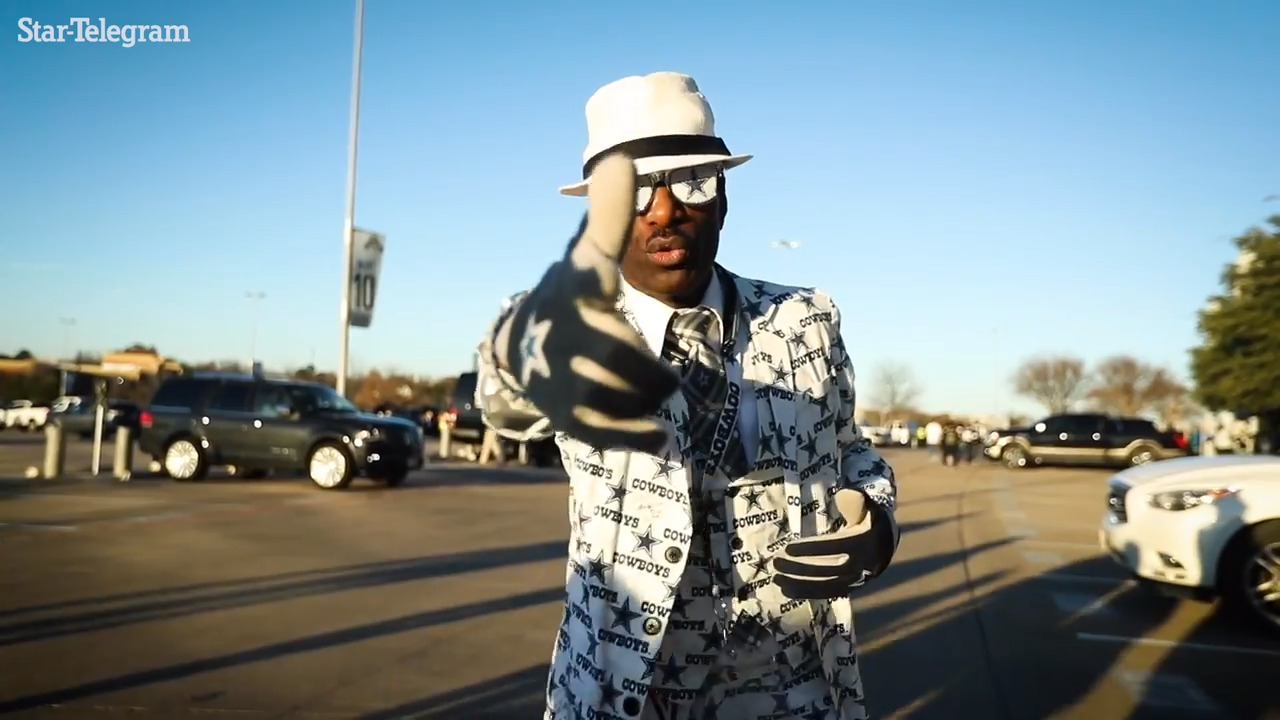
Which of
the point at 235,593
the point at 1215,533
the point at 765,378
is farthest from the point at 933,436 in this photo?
the point at 765,378

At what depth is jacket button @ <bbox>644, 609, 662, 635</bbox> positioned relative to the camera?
180 cm

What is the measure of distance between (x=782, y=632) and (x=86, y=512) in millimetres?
12114

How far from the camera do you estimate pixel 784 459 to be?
1.93m

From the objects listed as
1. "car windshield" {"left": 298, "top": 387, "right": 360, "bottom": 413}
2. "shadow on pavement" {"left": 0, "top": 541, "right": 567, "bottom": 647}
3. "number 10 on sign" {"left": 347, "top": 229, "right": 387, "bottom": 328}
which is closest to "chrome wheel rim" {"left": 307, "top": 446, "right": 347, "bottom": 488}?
"car windshield" {"left": 298, "top": 387, "right": 360, "bottom": 413}

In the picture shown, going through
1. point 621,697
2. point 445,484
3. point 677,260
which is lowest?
→ point 445,484

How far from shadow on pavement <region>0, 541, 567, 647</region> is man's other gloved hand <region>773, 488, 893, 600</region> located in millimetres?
5685

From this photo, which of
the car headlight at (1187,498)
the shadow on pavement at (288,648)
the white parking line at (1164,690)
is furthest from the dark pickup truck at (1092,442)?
the white parking line at (1164,690)

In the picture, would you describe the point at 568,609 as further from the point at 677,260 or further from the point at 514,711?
the point at 514,711

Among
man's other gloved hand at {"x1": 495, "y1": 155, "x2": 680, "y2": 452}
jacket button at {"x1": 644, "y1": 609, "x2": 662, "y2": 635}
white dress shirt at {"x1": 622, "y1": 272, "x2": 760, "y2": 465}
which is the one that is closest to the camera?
man's other gloved hand at {"x1": 495, "y1": 155, "x2": 680, "y2": 452}

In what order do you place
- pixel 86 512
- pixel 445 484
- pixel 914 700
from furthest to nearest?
pixel 445 484
pixel 86 512
pixel 914 700

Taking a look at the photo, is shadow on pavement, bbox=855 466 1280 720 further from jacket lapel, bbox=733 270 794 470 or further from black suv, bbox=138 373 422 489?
black suv, bbox=138 373 422 489

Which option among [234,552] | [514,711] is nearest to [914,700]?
[514,711]

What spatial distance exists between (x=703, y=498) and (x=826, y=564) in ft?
0.79

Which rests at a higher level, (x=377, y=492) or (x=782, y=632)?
(x=782, y=632)
